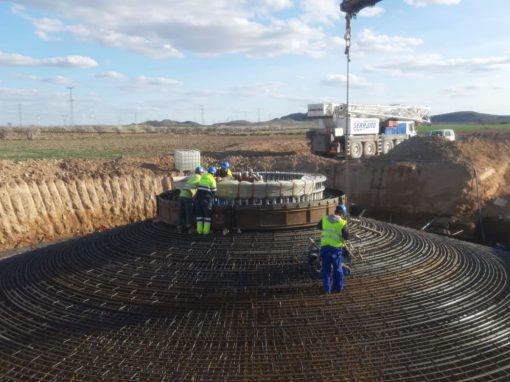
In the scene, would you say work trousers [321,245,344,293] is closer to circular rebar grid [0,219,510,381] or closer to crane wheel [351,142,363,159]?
circular rebar grid [0,219,510,381]

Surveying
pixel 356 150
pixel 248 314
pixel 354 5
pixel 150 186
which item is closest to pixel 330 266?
pixel 248 314

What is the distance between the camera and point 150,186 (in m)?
22.4

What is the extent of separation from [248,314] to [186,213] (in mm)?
2985

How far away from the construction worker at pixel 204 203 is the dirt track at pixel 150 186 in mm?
12662

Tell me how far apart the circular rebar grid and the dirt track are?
11.1 m

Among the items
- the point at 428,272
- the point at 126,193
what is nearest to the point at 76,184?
the point at 126,193

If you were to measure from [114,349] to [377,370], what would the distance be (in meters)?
3.14

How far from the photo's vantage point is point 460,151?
74.8 feet

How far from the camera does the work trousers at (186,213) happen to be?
8.39m

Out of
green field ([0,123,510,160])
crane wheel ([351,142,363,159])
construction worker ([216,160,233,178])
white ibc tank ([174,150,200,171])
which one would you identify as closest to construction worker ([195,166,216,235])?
construction worker ([216,160,233,178])

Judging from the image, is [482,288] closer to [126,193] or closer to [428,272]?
[428,272]

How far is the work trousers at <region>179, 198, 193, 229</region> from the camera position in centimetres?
839

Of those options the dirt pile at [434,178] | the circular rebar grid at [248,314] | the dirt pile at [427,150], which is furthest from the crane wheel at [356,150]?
the circular rebar grid at [248,314]

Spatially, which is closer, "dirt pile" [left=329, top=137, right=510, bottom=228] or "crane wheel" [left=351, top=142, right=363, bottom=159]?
"dirt pile" [left=329, top=137, right=510, bottom=228]
